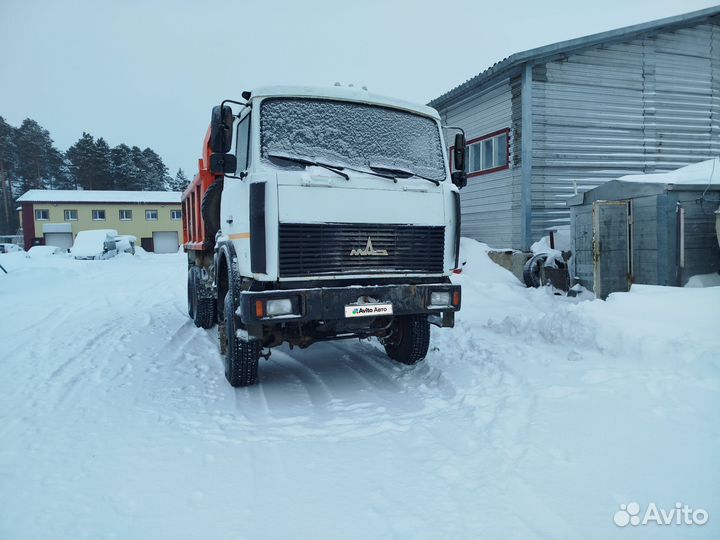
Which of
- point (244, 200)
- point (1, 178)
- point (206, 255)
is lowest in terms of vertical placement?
point (206, 255)

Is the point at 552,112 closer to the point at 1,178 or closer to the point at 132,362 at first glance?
the point at 132,362

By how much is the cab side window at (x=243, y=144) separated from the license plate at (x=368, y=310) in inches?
66.7

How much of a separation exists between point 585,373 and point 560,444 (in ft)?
5.09

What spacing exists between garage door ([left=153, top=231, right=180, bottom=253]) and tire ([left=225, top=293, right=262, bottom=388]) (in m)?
51.1

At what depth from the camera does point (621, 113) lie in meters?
12.5

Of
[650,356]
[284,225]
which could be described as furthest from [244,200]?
[650,356]

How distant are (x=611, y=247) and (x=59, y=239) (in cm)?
5277

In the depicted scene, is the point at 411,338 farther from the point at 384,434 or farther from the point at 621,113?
the point at 621,113

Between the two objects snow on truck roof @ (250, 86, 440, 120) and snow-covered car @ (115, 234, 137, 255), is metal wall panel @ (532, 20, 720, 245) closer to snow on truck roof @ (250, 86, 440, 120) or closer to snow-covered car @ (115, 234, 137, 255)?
snow on truck roof @ (250, 86, 440, 120)

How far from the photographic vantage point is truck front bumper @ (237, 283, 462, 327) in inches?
168

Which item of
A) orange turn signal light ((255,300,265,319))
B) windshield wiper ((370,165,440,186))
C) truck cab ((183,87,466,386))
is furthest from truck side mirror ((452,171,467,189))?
orange turn signal light ((255,300,265,319))

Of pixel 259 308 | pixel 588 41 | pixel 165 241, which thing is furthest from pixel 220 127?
pixel 165 241

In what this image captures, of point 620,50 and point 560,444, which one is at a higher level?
point 620,50

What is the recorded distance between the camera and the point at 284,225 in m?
4.30
